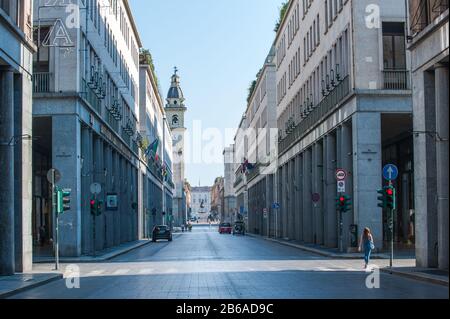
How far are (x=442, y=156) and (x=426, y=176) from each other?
5.33 feet

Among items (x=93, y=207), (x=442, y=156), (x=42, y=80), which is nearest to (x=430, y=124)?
(x=442, y=156)

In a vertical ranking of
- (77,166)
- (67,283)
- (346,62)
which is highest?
(346,62)

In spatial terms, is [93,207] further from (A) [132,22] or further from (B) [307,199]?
(A) [132,22]

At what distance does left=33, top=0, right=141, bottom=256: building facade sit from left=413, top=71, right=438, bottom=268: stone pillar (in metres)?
18.4

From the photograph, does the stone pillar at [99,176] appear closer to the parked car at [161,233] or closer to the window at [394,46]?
the window at [394,46]

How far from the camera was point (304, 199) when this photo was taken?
6019 centimetres

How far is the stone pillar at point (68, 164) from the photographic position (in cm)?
4034

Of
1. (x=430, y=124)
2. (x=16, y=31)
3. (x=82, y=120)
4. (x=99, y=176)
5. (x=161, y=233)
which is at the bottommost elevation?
(x=161, y=233)

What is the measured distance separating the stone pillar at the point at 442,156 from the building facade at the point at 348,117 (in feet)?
43.8

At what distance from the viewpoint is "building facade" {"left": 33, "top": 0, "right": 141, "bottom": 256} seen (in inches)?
1593

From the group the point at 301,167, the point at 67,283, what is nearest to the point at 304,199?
the point at 301,167

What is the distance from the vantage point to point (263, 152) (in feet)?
331
